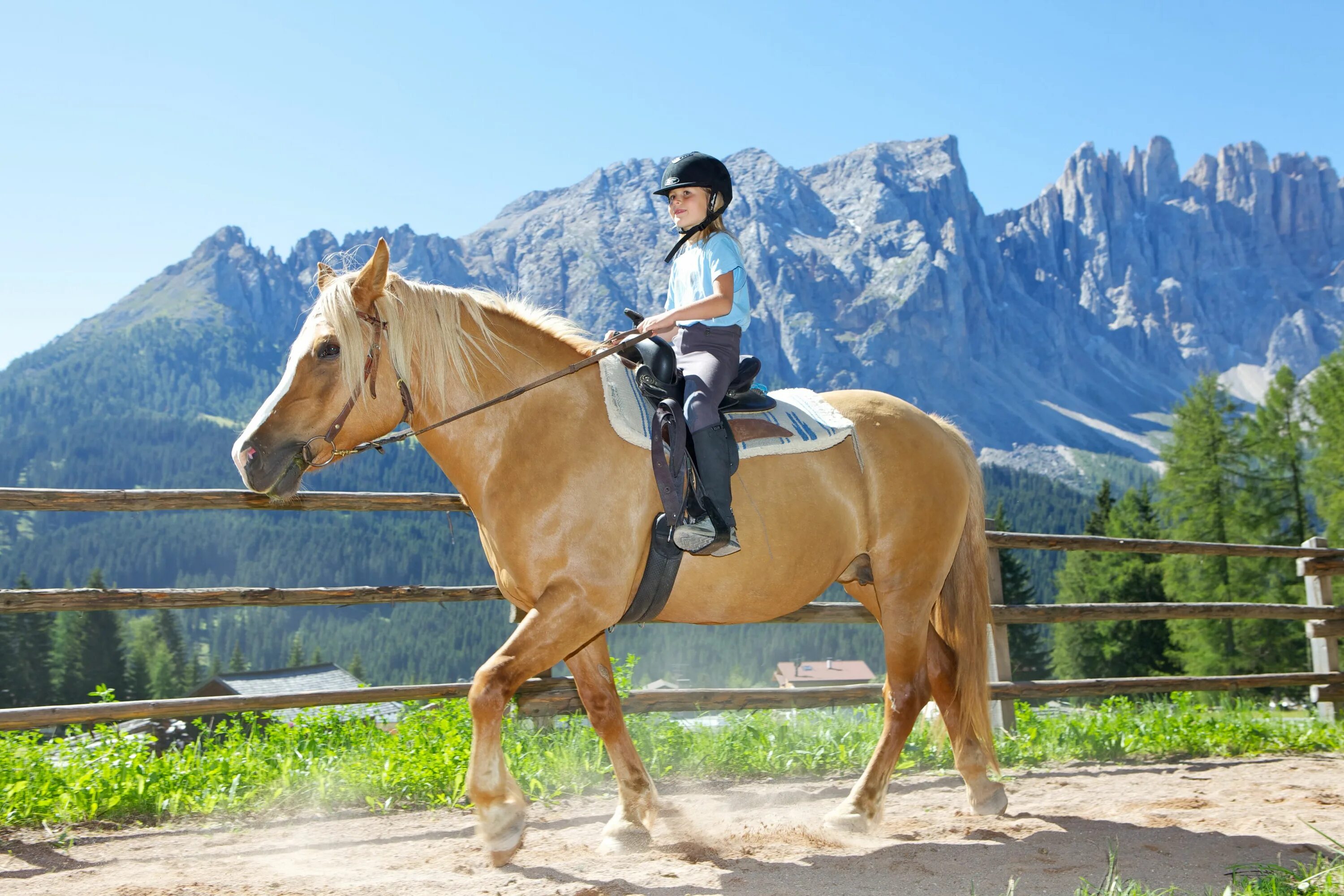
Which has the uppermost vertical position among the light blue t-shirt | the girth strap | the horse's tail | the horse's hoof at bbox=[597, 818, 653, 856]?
the light blue t-shirt

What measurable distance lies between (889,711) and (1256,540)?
4060cm

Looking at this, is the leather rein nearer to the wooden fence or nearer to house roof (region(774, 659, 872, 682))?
the wooden fence

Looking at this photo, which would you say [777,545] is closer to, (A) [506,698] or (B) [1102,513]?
(A) [506,698]

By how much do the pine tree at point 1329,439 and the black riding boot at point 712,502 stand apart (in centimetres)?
3763

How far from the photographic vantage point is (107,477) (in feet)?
507

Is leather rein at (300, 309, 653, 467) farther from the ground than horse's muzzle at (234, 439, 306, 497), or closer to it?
farther from the ground

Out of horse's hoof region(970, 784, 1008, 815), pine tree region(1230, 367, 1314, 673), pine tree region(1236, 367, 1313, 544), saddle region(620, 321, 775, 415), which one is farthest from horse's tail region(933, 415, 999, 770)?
pine tree region(1236, 367, 1313, 544)

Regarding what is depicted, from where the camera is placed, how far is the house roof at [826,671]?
305 feet

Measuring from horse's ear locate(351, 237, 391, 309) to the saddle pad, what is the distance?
1.05 m

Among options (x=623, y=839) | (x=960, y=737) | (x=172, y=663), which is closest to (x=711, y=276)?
(x=623, y=839)

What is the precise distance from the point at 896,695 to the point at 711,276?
2.36 metres

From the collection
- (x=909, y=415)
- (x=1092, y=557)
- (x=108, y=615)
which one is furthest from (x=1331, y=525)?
(x=108, y=615)

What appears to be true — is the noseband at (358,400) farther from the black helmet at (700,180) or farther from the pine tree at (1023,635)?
the pine tree at (1023,635)

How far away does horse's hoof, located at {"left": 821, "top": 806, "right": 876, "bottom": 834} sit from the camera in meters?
4.52
